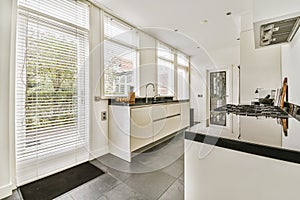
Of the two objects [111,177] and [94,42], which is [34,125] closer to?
[111,177]

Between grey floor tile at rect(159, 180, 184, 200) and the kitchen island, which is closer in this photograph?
the kitchen island

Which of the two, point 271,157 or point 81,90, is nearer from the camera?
point 271,157

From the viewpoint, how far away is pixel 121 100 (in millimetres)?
2912

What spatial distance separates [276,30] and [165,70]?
3.58 metres

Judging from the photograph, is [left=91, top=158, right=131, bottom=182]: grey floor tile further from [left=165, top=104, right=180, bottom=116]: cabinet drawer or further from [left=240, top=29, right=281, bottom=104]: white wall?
[left=240, top=29, right=281, bottom=104]: white wall

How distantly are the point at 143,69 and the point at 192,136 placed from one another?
343 centimetres

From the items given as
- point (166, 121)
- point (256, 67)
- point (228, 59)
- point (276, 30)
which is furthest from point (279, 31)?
point (228, 59)

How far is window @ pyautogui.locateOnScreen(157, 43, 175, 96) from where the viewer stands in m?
4.80

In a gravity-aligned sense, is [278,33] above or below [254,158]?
above

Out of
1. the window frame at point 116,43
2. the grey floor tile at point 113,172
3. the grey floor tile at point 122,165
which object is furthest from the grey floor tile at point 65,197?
the window frame at point 116,43

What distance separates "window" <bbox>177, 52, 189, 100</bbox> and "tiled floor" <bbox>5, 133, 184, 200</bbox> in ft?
11.7

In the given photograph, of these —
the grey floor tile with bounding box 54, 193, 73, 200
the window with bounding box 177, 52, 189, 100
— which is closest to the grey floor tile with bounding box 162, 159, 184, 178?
the grey floor tile with bounding box 54, 193, 73, 200

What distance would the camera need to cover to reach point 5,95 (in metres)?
1.73

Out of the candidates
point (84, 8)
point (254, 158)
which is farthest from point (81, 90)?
point (254, 158)
